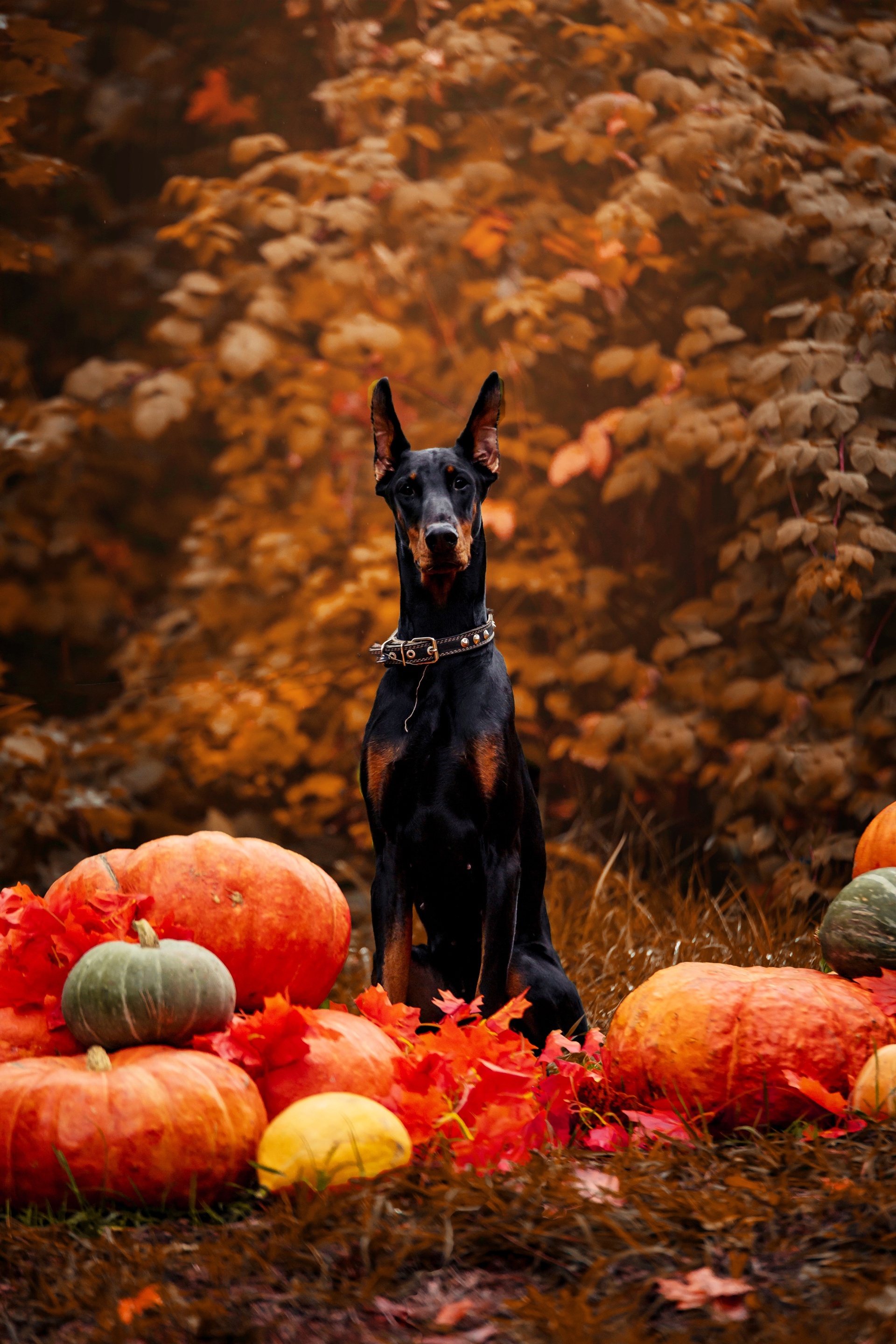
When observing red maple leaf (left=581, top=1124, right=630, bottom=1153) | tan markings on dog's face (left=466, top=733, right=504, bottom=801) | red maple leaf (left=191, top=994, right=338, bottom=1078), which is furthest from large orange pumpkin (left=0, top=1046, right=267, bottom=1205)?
tan markings on dog's face (left=466, top=733, right=504, bottom=801)

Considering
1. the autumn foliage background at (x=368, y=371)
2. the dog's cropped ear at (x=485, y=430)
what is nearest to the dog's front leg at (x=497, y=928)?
the dog's cropped ear at (x=485, y=430)

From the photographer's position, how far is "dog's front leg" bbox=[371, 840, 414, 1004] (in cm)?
276

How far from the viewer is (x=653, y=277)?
17.8 ft

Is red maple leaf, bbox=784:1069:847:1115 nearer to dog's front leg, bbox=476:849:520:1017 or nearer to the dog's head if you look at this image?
dog's front leg, bbox=476:849:520:1017

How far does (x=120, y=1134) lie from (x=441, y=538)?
4.64 ft

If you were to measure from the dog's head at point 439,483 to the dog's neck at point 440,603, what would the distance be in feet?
0.06

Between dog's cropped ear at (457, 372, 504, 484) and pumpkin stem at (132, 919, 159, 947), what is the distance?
1.41 metres

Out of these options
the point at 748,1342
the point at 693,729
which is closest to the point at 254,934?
the point at 748,1342

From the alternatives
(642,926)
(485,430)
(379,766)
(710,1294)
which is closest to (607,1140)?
(710,1294)

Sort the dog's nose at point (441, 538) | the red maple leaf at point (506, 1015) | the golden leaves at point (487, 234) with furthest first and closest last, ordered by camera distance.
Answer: the golden leaves at point (487, 234), the dog's nose at point (441, 538), the red maple leaf at point (506, 1015)

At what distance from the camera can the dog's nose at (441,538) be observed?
2.62m

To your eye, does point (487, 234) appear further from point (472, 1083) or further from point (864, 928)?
point (472, 1083)

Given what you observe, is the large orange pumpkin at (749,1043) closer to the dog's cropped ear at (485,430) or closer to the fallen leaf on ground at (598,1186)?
the fallen leaf on ground at (598,1186)

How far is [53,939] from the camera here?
2.33 metres
